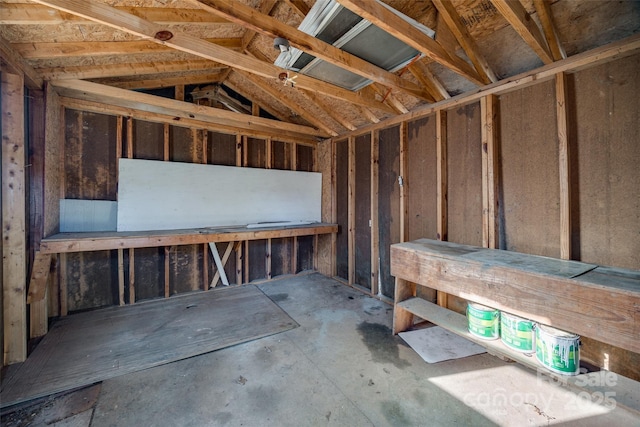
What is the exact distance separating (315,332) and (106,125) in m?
3.51

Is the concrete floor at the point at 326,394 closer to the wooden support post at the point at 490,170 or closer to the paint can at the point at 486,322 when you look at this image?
the paint can at the point at 486,322

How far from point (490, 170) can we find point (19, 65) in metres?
4.11

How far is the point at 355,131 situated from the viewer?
12.6 feet

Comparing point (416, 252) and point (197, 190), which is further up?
point (197, 190)

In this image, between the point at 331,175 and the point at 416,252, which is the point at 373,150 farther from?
the point at 416,252

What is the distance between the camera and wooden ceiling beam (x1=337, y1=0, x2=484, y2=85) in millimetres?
1374

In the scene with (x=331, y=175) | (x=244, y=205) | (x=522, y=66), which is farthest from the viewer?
(x=331, y=175)

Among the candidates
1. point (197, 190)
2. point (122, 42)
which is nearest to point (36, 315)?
point (197, 190)

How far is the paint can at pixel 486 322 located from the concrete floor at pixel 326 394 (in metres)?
0.37

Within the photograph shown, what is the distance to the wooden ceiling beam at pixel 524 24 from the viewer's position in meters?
1.50

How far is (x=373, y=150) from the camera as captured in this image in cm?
352

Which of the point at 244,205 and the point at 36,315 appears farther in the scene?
the point at 244,205

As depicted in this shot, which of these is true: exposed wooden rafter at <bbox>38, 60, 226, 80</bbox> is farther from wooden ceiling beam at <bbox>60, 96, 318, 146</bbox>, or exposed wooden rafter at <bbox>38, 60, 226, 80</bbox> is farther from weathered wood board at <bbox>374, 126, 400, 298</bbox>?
weathered wood board at <bbox>374, 126, 400, 298</bbox>

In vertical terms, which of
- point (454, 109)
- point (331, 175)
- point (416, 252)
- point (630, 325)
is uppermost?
point (454, 109)
